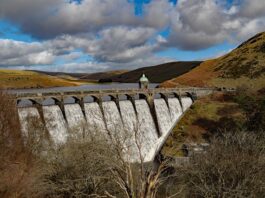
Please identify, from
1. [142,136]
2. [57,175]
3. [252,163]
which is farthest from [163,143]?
[57,175]

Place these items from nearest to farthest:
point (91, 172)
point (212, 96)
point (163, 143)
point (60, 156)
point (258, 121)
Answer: point (91, 172) < point (60, 156) < point (258, 121) < point (163, 143) < point (212, 96)

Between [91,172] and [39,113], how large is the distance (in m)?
26.7

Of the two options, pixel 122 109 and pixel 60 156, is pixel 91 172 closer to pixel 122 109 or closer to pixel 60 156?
pixel 60 156

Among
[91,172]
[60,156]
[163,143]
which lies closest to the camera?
[91,172]

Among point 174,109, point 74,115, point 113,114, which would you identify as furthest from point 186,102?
point 74,115

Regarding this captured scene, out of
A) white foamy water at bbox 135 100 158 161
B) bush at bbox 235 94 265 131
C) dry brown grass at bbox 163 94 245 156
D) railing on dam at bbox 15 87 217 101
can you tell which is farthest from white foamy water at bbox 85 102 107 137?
bush at bbox 235 94 265 131

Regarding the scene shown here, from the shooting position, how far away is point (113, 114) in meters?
75.2

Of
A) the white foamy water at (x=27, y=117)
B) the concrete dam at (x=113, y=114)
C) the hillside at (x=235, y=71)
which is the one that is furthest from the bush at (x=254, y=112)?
the white foamy water at (x=27, y=117)

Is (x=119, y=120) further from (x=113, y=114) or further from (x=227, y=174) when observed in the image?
(x=227, y=174)

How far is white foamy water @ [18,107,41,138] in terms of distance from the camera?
52.9 metres

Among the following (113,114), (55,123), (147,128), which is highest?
(55,123)

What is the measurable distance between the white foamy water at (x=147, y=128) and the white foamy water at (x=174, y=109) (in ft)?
30.6

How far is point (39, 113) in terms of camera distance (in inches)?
2434

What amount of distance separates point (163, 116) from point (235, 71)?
68971mm
